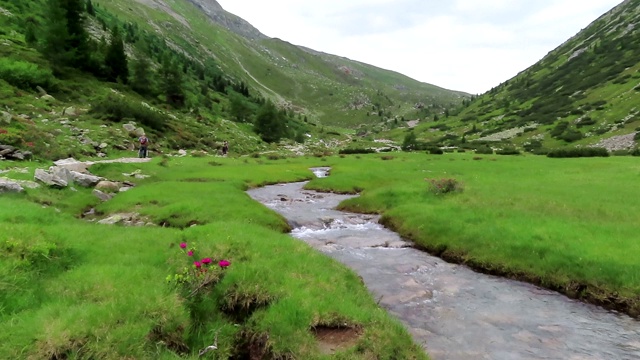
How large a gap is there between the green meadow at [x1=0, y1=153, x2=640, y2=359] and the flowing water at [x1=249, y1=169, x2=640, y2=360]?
128cm

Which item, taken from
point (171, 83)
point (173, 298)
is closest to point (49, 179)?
point (173, 298)

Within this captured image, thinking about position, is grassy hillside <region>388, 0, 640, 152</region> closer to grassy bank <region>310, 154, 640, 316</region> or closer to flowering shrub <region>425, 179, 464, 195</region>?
grassy bank <region>310, 154, 640, 316</region>

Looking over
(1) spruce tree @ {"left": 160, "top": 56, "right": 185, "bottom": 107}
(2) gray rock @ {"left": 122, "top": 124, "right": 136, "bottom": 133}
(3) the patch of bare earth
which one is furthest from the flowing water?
(1) spruce tree @ {"left": 160, "top": 56, "right": 185, "bottom": 107}

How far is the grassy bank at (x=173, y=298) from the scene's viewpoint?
805 cm

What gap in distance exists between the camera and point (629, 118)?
103 m

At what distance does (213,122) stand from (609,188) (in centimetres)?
7642

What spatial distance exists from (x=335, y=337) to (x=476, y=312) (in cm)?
604

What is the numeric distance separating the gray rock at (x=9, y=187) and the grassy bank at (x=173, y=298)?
5688mm

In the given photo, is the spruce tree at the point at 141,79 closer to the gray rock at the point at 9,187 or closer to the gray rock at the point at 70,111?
the gray rock at the point at 70,111

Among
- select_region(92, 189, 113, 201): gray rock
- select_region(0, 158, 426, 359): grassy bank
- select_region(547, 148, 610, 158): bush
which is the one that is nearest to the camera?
select_region(0, 158, 426, 359): grassy bank

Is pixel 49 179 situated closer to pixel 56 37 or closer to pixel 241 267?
pixel 241 267

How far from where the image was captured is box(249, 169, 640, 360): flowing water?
10.7 meters

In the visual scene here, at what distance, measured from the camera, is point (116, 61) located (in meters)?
79.1

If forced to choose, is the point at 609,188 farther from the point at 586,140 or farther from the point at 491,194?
the point at 586,140
